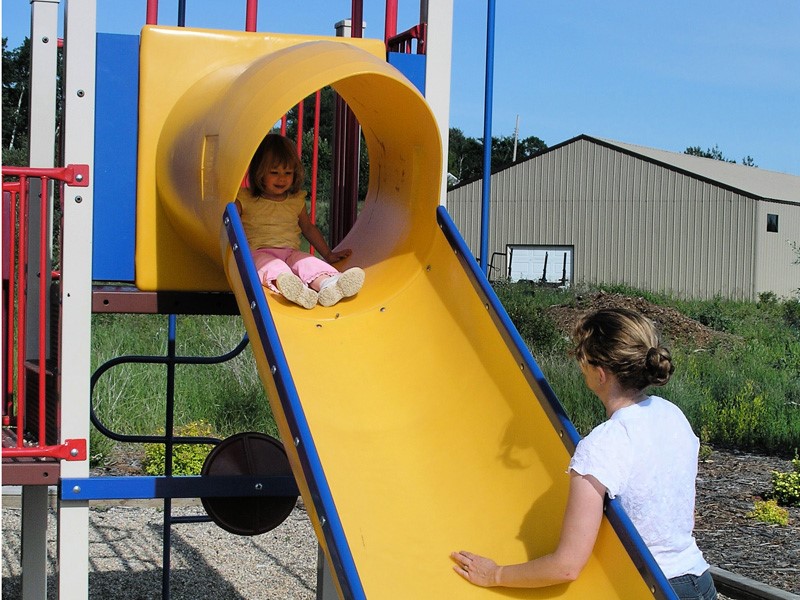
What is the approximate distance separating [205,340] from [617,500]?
957cm

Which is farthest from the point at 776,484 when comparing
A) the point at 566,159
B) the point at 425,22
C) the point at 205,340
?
the point at 566,159

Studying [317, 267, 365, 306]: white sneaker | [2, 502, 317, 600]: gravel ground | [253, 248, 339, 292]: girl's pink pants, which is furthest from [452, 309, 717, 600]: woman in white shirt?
[2, 502, 317, 600]: gravel ground

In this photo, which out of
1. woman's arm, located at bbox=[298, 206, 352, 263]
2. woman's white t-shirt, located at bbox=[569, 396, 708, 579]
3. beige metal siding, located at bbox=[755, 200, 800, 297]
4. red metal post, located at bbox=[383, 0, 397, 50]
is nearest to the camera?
woman's white t-shirt, located at bbox=[569, 396, 708, 579]

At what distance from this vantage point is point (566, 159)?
33.7 m

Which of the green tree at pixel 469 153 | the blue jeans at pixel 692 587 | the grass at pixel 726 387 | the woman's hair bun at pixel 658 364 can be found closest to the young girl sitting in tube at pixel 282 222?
the woman's hair bun at pixel 658 364

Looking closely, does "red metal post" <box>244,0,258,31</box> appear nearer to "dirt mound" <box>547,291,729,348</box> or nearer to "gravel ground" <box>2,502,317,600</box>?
"gravel ground" <box>2,502,317,600</box>

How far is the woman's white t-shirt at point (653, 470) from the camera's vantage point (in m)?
2.54

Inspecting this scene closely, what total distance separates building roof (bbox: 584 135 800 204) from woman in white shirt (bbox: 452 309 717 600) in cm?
2934

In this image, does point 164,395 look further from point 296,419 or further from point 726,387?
point 296,419

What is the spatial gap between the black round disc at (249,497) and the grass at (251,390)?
3.90 metres

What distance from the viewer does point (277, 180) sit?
4.33 m

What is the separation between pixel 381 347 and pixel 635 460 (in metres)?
1.57

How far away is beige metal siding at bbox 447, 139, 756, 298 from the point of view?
30719 millimetres

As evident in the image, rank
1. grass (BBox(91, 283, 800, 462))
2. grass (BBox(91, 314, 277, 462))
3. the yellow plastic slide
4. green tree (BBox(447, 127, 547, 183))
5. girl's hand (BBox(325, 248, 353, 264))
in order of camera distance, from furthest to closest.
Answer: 1. green tree (BBox(447, 127, 547, 183))
2. grass (BBox(91, 283, 800, 462))
3. grass (BBox(91, 314, 277, 462))
4. girl's hand (BBox(325, 248, 353, 264))
5. the yellow plastic slide
